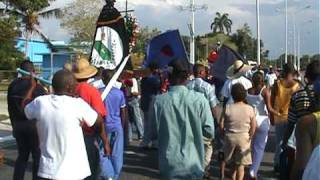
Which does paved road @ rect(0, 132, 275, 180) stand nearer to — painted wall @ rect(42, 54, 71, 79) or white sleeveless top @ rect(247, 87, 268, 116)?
white sleeveless top @ rect(247, 87, 268, 116)

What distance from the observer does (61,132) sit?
5.22m

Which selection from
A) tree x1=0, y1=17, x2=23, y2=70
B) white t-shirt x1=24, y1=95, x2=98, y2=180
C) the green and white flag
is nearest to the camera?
white t-shirt x1=24, y1=95, x2=98, y2=180

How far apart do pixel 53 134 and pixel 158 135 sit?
0.90m

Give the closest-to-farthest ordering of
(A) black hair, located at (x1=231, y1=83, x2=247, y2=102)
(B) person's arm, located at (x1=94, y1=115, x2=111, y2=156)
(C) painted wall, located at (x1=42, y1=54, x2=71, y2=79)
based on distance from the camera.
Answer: (B) person's arm, located at (x1=94, y1=115, x2=111, y2=156) → (A) black hair, located at (x1=231, y1=83, x2=247, y2=102) → (C) painted wall, located at (x1=42, y1=54, x2=71, y2=79)

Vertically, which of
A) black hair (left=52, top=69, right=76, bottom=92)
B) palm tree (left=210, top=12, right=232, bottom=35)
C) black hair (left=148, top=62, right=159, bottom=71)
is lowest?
black hair (left=52, top=69, right=76, bottom=92)

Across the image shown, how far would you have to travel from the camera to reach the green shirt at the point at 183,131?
5270mm

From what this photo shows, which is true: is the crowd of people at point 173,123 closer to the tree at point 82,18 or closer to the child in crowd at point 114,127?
the child in crowd at point 114,127

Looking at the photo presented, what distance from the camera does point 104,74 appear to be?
841 centimetres

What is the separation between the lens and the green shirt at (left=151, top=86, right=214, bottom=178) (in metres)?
5.27

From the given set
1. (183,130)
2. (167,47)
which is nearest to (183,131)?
(183,130)

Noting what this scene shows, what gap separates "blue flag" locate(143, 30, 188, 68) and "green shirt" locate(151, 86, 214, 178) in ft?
11.4

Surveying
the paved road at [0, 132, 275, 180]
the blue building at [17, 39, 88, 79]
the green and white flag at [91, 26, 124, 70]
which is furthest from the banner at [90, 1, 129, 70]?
the blue building at [17, 39, 88, 79]

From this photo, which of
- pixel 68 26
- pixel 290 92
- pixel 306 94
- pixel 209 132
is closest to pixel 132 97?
pixel 290 92

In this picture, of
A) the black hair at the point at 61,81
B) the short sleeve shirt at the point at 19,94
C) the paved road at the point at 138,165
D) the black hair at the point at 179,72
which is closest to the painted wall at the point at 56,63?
the paved road at the point at 138,165
